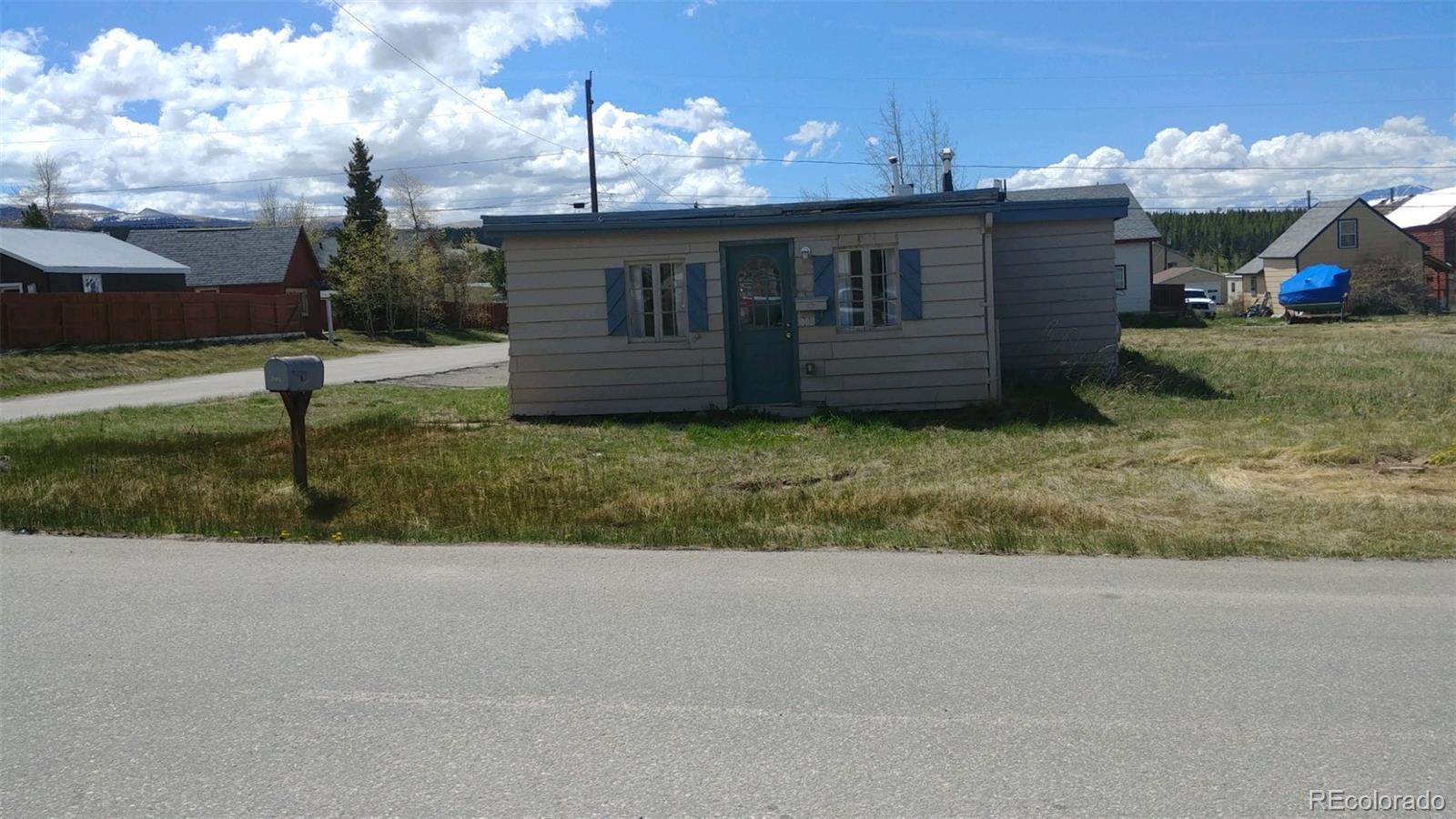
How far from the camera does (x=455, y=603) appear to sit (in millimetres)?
6250

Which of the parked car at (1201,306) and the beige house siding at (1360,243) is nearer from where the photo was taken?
the parked car at (1201,306)

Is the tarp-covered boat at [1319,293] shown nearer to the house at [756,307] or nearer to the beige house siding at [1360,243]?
the beige house siding at [1360,243]

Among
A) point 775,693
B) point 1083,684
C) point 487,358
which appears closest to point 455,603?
point 775,693

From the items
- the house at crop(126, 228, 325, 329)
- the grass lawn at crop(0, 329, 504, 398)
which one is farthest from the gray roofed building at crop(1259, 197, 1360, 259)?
the house at crop(126, 228, 325, 329)

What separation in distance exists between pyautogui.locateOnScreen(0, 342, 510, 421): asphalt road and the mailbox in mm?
5035

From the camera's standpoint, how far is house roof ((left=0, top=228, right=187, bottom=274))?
38.9 metres

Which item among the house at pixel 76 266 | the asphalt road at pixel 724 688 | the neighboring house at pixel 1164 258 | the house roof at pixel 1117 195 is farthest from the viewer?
the neighboring house at pixel 1164 258

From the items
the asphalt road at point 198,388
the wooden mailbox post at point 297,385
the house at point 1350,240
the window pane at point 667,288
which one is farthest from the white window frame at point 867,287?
the house at point 1350,240

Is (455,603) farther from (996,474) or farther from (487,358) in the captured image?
(487,358)

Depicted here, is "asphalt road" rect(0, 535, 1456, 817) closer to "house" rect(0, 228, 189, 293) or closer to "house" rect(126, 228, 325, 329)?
"house" rect(0, 228, 189, 293)

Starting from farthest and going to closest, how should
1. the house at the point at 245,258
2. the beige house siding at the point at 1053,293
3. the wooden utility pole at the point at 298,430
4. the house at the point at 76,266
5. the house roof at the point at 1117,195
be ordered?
the house at the point at 245,258 < the house roof at the point at 1117,195 < the house at the point at 76,266 < the beige house siding at the point at 1053,293 < the wooden utility pole at the point at 298,430

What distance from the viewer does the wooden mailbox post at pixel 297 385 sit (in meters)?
9.23

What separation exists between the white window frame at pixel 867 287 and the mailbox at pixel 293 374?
24.7ft

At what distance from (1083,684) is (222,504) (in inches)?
273
